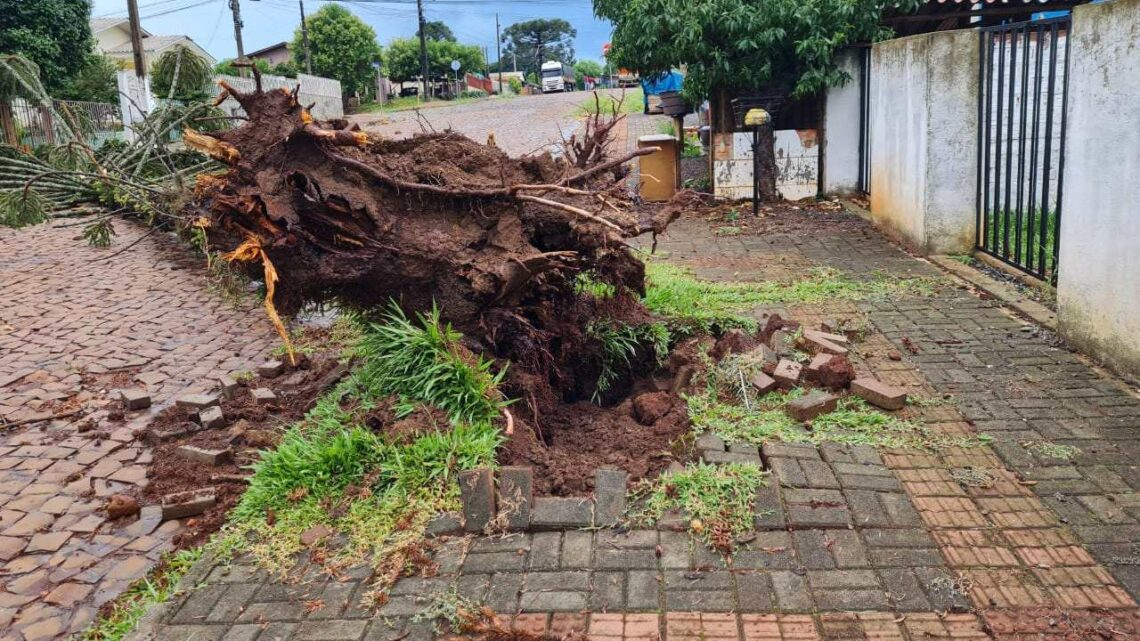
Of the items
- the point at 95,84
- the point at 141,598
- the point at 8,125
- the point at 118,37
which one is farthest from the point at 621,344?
the point at 118,37

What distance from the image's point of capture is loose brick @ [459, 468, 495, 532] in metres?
3.74

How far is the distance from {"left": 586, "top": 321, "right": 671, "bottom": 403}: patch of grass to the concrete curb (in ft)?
9.26

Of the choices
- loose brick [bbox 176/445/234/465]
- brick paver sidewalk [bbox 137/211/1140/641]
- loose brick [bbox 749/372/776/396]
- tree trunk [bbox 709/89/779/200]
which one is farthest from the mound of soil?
tree trunk [bbox 709/89/779/200]

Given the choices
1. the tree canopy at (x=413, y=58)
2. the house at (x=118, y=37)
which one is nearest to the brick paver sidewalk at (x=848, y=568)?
the tree canopy at (x=413, y=58)

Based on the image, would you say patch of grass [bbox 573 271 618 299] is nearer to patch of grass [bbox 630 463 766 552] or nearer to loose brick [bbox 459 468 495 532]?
patch of grass [bbox 630 463 766 552]

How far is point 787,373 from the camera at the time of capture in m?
5.06

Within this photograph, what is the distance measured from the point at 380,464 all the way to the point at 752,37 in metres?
9.24

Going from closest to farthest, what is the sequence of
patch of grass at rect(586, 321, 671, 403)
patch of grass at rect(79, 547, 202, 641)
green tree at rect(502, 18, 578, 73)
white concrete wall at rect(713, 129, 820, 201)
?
patch of grass at rect(79, 547, 202, 641) → patch of grass at rect(586, 321, 671, 403) → white concrete wall at rect(713, 129, 820, 201) → green tree at rect(502, 18, 578, 73)

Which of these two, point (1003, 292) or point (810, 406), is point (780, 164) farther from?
point (810, 406)

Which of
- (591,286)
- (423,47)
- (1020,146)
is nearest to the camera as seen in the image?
(591,286)

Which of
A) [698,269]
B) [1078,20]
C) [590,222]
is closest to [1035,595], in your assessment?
[590,222]

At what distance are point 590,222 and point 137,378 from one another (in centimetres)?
403

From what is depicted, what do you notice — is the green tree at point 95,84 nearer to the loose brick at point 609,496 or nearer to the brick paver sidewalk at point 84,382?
the brick paver sidewalk at point 84,382

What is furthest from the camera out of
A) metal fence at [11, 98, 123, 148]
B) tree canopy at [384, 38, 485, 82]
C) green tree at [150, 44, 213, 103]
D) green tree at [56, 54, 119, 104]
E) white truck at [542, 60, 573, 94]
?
white truck at [542, 60, 573, 94]
